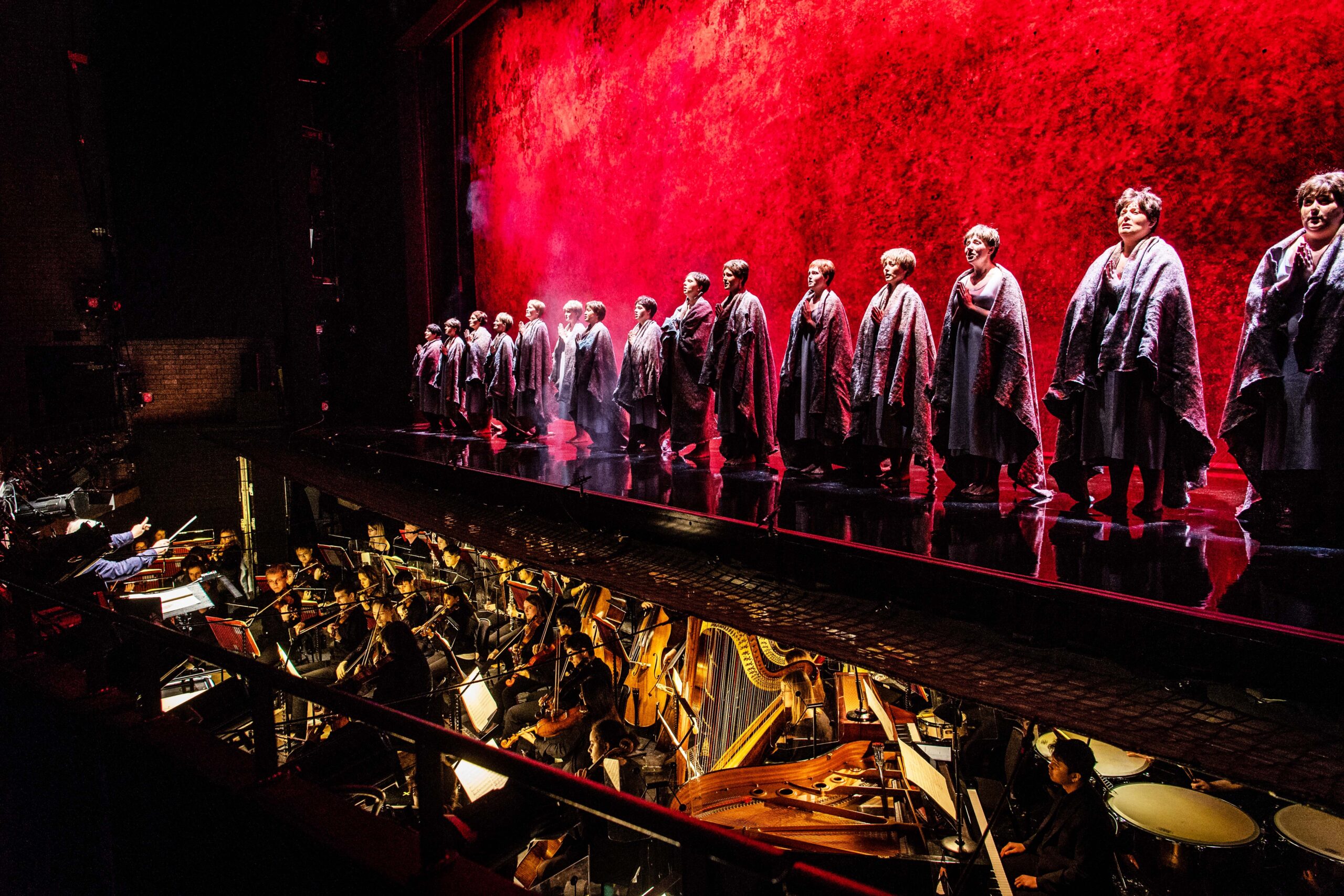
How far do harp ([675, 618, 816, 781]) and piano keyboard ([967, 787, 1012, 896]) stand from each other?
3.40 feet

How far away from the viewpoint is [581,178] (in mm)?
9680

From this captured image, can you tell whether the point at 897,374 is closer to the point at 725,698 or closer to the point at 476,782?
the point at 725,698

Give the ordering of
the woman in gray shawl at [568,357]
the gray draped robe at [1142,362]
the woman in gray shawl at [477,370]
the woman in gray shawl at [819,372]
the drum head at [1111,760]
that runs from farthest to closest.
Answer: the woman in gray shawl at [477,370] → the woman in gray shawl at [568,357] → the woman in gray shawl at [819,372] → the drum head at [1111,760] → the gray draped robe at [1142,362]

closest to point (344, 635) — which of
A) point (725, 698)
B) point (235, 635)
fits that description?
point (235, 635)

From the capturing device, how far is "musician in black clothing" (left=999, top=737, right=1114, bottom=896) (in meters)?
2.91

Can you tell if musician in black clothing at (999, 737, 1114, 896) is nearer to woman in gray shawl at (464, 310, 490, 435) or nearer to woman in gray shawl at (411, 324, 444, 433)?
woman in gray shawl at (464, 310, 490, 435)

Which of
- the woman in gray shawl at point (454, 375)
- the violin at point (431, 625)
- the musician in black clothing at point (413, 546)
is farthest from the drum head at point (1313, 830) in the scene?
the woman in gray shawl at point (454, 375)

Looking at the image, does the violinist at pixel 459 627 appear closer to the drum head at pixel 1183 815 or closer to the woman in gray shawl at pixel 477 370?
the woman in gray shawl at pixel 477 370

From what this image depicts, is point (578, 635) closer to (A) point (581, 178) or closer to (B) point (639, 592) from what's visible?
(B) point (639, 592)

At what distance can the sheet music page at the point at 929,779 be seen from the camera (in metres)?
2.71

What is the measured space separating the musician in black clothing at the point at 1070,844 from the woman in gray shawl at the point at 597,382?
5113 millimetres

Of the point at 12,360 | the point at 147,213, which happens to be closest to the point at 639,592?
the point at 12,360

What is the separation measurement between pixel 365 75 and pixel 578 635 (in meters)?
11.1

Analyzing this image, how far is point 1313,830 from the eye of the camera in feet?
8.55
